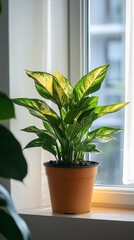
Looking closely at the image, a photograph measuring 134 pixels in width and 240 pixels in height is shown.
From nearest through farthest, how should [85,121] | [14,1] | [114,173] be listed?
[85,121] < [14,1] < [114,173]

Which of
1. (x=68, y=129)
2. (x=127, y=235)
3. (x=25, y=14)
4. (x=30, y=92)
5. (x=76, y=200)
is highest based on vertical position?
(x=25, y=14)

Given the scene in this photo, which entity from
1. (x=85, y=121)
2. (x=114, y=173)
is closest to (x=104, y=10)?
(x=85, y=121)

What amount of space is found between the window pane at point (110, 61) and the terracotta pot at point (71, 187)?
0.79 feet

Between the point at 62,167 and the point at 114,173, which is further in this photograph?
the point at 114,173

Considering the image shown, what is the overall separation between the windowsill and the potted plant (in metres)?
0.03

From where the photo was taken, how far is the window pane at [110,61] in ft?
5.26

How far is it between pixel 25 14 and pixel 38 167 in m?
0.60

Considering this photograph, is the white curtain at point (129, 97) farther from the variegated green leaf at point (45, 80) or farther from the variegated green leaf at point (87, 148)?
the variegated green leaf at point (45, 80)

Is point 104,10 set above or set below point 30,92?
above

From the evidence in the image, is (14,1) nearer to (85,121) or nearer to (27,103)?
(27,103)

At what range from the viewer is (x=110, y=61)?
1.62m

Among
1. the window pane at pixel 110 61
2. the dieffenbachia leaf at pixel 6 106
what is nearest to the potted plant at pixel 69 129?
the window pane at pixel 110 61

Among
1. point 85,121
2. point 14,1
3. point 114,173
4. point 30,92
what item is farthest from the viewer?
point 114,173

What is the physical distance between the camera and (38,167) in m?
1.57
